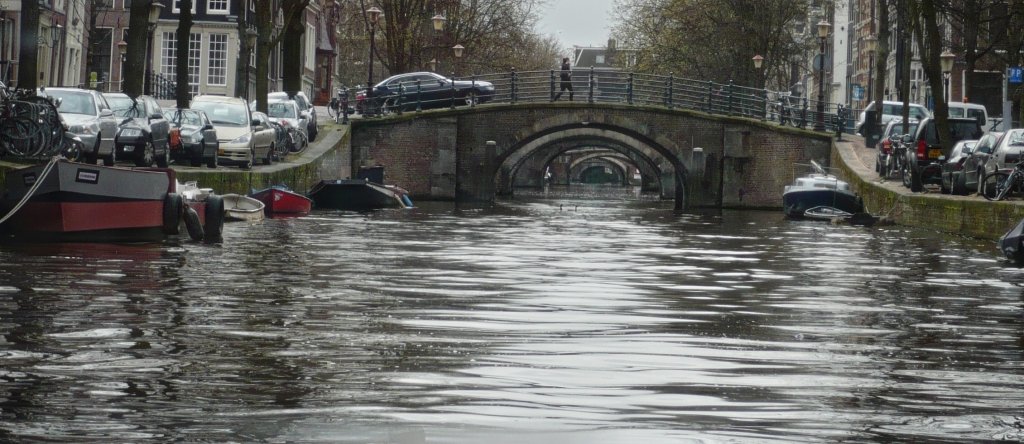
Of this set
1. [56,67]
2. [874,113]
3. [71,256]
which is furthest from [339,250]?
[56,67]

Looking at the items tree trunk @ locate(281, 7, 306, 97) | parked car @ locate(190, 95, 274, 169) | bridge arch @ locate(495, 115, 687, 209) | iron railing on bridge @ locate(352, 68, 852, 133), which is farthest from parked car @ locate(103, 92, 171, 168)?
bridge arch @ locate(495, 115, 687, 209)

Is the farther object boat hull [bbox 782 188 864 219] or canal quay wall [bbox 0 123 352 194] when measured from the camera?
boat hull [bbox 782 188 864 219]

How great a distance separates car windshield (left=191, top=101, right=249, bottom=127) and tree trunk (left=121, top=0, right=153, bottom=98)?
4.49 meters

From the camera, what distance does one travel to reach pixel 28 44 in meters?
29.0

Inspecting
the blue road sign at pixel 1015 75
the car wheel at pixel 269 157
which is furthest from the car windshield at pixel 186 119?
the blue road sign at pixel 1015 75

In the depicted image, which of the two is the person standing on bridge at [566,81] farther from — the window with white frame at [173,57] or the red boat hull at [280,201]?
the window with white frame at [173,57]

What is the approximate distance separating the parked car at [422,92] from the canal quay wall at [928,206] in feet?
41.9

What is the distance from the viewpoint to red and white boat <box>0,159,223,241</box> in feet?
74.6

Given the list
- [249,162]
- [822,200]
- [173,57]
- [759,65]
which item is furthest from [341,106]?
[822,200]

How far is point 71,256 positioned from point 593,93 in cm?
3906

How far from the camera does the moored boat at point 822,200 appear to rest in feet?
143

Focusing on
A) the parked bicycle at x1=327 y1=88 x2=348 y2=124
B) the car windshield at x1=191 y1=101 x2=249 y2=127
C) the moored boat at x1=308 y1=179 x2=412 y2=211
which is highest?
the parked bicycle at x1=327 y1=88 x2=348 y2=124

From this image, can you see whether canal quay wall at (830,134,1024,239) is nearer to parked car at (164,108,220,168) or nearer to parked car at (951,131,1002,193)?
parked car at (951,131,1002,193)

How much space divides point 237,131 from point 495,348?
30.2 m
